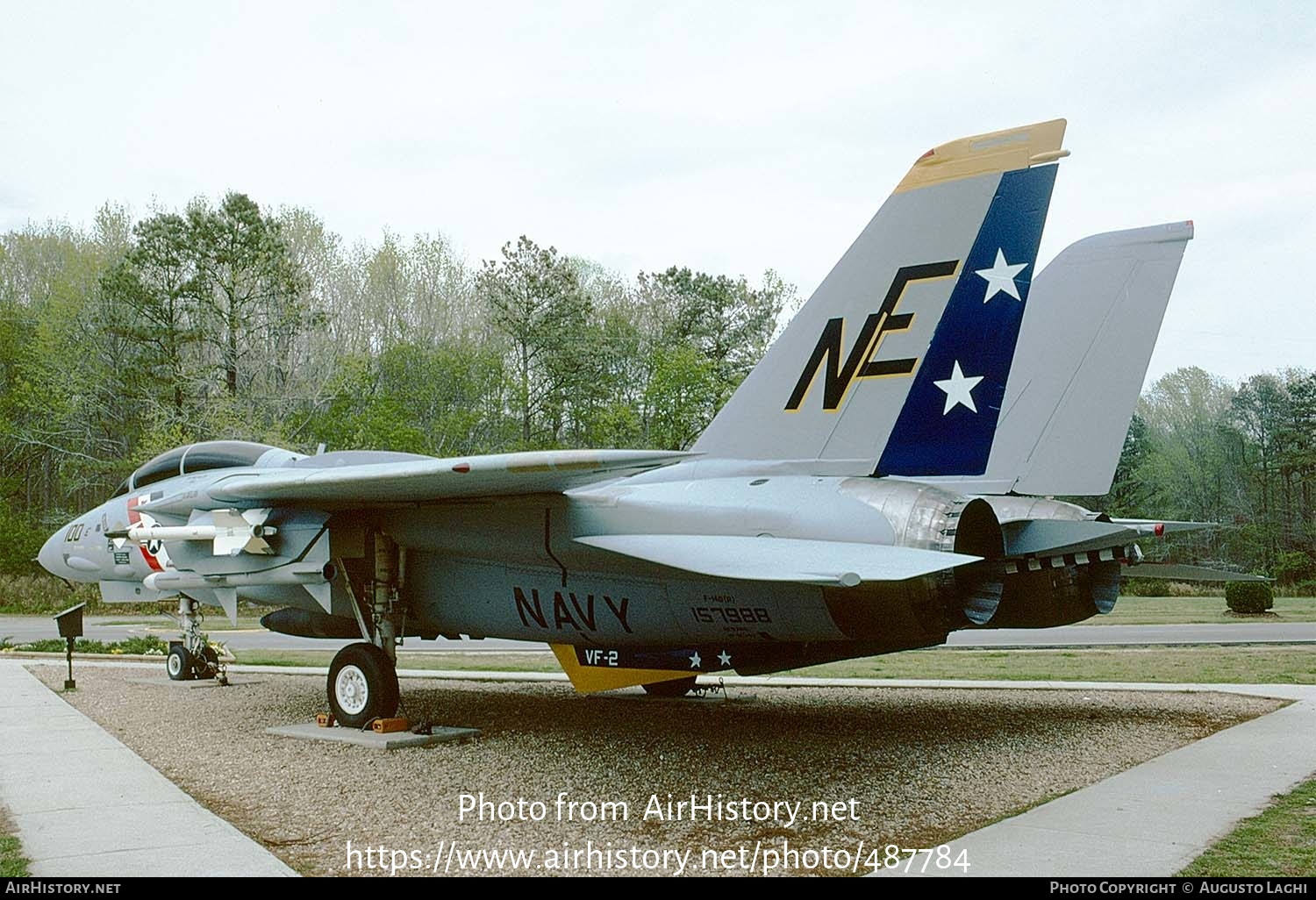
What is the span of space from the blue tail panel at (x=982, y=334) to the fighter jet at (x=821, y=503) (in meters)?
0.01

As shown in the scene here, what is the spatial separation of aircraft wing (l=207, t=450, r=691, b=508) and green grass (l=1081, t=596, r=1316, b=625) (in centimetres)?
1630

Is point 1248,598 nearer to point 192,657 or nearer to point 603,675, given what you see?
point 603,675

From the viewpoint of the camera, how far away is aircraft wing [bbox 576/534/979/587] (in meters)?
5.16

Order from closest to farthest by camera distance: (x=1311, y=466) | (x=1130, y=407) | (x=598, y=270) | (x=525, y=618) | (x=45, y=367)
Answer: (x=525, y=618), (x=1130, y=407), (x=45, y=367), (x=598, y=270), (x=1311, y=466)

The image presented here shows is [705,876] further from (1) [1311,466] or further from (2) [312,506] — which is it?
(1) [1311,466]

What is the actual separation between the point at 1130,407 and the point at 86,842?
8614 mm

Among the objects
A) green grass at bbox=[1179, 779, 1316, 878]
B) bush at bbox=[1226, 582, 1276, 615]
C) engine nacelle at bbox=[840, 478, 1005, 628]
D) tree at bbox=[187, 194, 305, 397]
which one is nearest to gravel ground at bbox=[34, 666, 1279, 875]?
green grass at bbox=[1179, 779, 1316, 878]

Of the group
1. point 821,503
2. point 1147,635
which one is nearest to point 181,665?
point 821,503

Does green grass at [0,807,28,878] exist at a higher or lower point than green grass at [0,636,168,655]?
higher

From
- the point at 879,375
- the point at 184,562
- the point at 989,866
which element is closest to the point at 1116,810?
the point at 989,866

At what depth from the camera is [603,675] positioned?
825 centimetres

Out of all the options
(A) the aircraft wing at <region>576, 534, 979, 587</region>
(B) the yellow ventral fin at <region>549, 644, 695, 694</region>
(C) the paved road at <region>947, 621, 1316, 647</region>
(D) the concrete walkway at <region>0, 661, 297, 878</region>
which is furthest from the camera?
(C) the paved road at <region>947, 621, 1316, 647</region>

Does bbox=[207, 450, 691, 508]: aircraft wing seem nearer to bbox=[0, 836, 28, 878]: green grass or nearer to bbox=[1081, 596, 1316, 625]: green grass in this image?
bbox=[0, 836, 28, 878]: green grass

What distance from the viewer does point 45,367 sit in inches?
1335
